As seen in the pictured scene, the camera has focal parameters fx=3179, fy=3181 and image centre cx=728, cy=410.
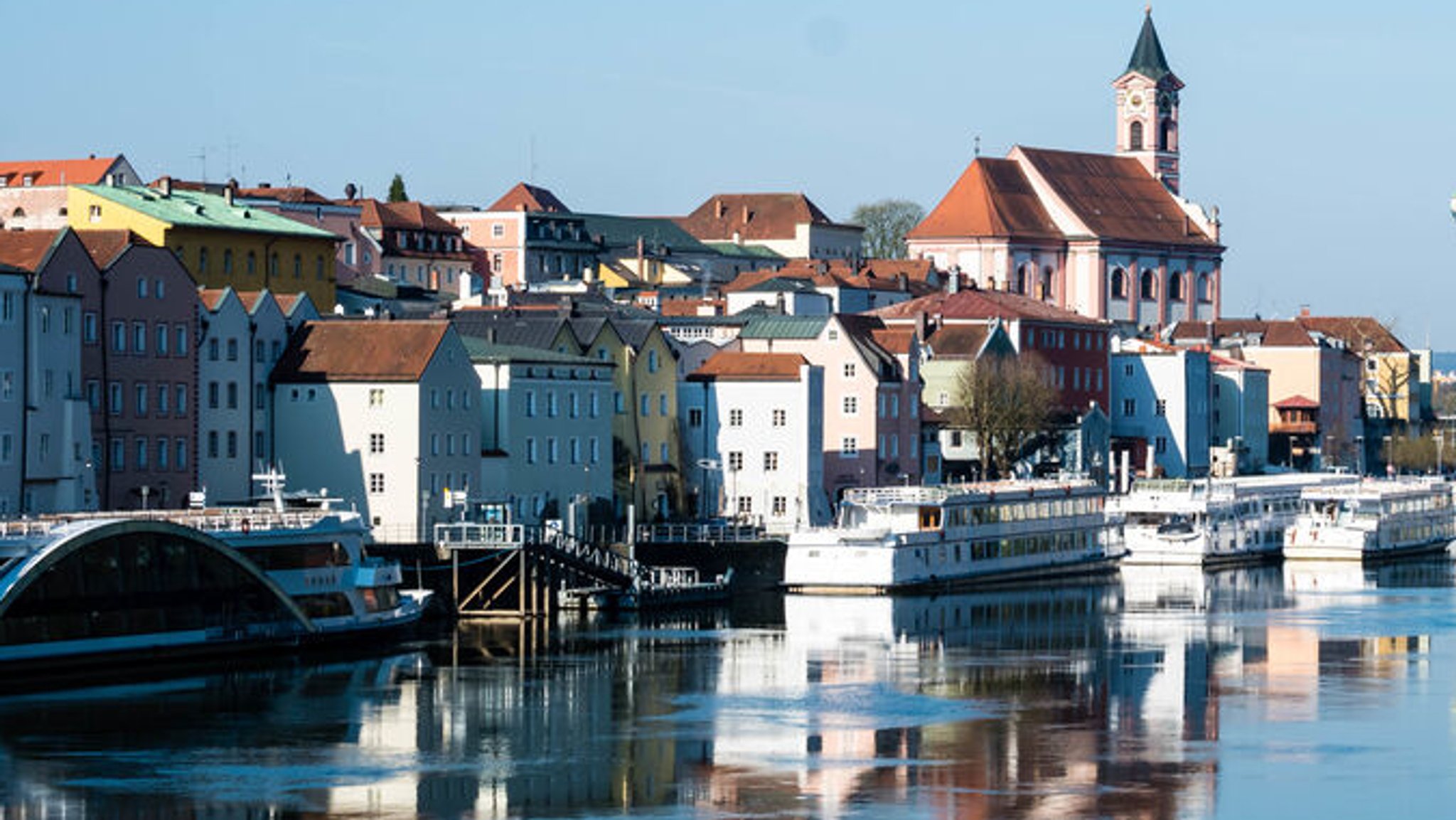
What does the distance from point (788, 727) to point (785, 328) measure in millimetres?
60542

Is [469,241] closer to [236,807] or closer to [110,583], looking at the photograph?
[110,583]

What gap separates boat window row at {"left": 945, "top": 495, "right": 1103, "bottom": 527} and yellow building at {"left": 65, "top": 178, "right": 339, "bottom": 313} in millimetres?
25819

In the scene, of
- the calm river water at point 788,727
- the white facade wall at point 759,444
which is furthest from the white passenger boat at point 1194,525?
the calm river water at point 788,727

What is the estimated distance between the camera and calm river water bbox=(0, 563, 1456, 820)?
5825 cm

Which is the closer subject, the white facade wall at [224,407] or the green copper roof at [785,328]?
the white facade wall at [224,407]

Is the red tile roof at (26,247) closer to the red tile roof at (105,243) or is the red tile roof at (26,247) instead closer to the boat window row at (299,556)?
the red tile roof at (105,243)

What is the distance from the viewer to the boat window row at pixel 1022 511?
109500mm

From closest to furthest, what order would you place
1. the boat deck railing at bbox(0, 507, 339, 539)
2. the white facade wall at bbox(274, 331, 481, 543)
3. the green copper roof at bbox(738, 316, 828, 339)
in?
the boat deck railing at bbox(0, 507, 339, 539), the white facade wall at bbox(274, 331, 481, 543), the green copper roof at bbox(738, 316, 828, 339)

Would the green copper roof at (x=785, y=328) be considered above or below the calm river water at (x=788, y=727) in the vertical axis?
above

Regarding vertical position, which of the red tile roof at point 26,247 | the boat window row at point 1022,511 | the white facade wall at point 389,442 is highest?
the red tile roof at point 26,247

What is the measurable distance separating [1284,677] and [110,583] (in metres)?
28.8

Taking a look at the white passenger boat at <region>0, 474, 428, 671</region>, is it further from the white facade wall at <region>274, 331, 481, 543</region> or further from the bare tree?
the bare tree

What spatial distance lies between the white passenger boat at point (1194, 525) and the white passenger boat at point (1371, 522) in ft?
4.73

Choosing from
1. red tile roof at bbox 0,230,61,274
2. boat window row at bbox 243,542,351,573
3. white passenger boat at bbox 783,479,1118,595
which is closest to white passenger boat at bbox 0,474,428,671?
boat window row at bbox 243,542,351,573
